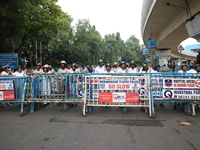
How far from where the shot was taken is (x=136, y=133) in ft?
13.1

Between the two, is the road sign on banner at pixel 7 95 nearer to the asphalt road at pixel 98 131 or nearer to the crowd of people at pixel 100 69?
the asphalt road at pixel 98 131

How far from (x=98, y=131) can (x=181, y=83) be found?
3.27 meters

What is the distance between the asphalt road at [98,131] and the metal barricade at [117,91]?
430 millimetres

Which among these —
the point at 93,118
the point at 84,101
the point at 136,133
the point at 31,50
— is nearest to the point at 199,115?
the point at 136,133

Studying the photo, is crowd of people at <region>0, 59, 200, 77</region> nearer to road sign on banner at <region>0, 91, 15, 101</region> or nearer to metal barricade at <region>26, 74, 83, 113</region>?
metal barricade at <region>26, 74, 83, 113</region>

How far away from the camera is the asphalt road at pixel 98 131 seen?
341 cm

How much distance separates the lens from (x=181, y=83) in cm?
540

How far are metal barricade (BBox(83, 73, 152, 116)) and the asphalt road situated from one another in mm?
430

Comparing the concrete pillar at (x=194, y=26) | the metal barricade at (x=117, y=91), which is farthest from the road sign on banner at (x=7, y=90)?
the concrete pillar at (x=194, y=26)

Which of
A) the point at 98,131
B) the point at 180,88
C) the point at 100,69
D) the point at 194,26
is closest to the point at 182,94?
the point at 180,88

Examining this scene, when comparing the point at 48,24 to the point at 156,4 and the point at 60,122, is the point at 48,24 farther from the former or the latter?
the point at 60,122

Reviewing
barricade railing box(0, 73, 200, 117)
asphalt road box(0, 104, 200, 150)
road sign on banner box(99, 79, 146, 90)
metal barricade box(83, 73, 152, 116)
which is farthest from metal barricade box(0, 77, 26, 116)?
road sign on banner box(99, 79, 146, 90)

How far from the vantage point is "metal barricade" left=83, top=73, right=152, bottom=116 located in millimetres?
5441

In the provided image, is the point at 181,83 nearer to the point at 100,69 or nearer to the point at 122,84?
the point at 122,84
